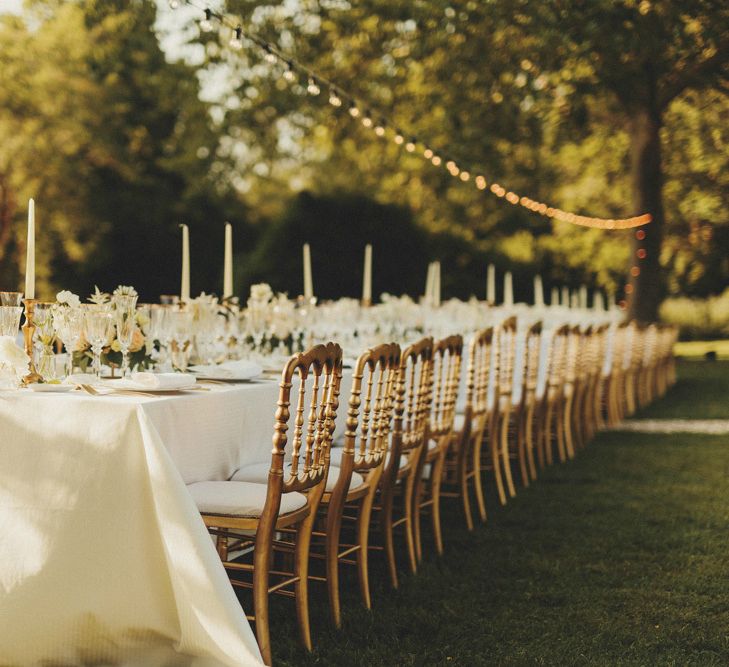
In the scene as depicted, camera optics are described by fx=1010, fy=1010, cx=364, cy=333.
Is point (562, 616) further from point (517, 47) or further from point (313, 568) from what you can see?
point (517, 47)

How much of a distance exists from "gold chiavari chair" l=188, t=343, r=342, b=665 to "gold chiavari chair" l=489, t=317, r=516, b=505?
2415 mm

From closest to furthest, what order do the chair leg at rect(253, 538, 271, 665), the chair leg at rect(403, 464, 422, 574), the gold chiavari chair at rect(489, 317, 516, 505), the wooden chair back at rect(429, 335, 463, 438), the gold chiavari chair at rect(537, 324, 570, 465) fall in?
the chair leg at rect(253, 538, 271, 665) < the chair leg at rect(403, 464, 422, 574) < the wooden chair back at rect(429, 335, 463, 438) < the gold chiavari chair at rect(489, 317, 516, 505) < the gold chiavari chair at rect(537, 324, 570, 465)

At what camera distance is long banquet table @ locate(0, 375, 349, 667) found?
285cm

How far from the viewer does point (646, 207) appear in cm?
1398

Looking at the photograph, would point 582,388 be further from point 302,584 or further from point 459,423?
point 302,584

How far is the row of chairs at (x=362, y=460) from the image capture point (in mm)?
3113

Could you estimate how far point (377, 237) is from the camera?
14.8 meters

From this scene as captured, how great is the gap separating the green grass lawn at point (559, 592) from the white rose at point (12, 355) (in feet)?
4.11

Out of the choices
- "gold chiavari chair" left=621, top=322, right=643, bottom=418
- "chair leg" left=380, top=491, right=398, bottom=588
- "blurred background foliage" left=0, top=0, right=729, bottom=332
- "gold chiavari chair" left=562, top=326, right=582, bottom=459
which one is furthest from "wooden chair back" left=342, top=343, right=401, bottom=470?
"blurred background foliage" left=0, top=0, right=729, bottom=332

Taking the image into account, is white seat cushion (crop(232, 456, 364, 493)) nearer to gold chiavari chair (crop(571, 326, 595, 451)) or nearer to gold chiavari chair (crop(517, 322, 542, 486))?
gold chiavari chair (crop(517, 322, 542, 486))

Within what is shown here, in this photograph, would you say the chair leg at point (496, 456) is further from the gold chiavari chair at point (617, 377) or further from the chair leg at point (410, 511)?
the gold chiavari chair at point (617, 377)

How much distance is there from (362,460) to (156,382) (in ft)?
2.55

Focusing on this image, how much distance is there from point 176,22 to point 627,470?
Answer: 32.0 feet

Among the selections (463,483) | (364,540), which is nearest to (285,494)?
(364,540)
